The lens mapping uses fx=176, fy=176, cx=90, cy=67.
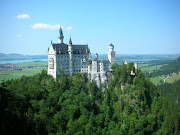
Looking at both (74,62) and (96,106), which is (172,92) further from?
(74,62)

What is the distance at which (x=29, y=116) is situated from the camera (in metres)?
41.5

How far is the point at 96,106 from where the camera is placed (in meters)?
66.3

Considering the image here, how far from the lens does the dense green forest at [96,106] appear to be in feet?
162

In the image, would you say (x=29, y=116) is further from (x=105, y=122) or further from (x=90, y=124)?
(x=105, y=122)

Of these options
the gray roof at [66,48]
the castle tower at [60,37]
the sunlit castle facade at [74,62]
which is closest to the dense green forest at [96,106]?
the sunlit castle facade at [74,62]

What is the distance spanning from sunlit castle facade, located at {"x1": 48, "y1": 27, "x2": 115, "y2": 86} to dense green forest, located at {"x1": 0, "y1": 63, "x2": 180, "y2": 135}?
3.47m

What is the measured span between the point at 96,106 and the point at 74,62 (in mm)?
23120

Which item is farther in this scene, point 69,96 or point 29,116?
point 69,96

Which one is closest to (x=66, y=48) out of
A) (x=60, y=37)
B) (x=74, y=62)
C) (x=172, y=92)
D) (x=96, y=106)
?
(x=60, y=37)

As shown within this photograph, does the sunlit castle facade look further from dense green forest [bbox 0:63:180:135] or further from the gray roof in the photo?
dense green forest [bbox 0:63:180:135]

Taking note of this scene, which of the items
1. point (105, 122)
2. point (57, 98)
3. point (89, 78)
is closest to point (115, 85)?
point (89, 78)

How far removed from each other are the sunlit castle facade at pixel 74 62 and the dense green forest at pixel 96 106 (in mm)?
3471

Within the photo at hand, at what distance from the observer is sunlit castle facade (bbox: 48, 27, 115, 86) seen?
244ft

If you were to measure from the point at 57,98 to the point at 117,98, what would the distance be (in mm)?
23950
